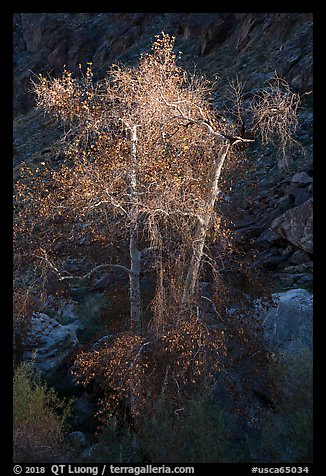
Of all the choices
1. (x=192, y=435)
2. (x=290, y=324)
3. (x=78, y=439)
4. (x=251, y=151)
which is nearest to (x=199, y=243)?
(x=290, y=324)

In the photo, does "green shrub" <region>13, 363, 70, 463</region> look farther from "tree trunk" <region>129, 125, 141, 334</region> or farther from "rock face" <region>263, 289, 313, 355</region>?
"rock face" <region>263, 289, 313, 355</region>

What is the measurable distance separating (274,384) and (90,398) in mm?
4262

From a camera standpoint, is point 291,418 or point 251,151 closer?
point 291,418

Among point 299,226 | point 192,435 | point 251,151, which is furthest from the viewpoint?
point 251,151

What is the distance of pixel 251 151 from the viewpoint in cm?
1909

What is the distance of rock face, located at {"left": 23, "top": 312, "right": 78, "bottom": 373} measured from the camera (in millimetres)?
11016

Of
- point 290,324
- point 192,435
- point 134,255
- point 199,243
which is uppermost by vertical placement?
point 199,243

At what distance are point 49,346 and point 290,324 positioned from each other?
236 inches

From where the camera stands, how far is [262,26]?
28359 millimetres

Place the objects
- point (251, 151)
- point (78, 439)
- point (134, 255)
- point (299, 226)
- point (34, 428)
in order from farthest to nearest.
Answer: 1. point (251, 151)
2. point (299, 226)
3. point (134, 255)
4. point (78, 439)
5. point (34, 428)

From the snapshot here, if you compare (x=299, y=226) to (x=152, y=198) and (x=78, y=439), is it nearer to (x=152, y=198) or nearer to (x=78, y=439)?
(x=152, y=198)

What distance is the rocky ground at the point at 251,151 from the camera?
998 cm

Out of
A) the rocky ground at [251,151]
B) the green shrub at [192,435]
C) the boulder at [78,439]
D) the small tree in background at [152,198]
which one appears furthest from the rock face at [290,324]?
the boulder at [78,439]
